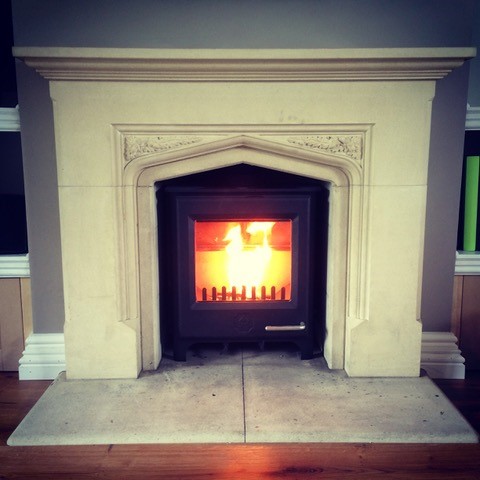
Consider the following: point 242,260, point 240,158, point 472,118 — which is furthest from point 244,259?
point 472,118

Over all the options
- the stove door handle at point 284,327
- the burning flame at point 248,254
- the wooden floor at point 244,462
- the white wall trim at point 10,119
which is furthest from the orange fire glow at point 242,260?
the white wall trim at point 10,119

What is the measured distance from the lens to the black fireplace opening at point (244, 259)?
1.91m

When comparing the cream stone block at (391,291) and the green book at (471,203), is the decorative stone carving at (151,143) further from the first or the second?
the green book at (471,203)

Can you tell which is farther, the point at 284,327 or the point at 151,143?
the point at 284,327

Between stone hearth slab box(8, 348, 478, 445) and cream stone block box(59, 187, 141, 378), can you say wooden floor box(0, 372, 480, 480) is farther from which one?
cream stone block box(59, 187, 141, 378)

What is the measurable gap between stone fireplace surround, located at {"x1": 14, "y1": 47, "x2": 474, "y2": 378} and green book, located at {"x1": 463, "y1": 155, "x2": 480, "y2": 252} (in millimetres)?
293

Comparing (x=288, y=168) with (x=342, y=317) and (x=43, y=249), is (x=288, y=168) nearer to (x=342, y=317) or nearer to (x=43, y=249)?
(x=342, y=317)

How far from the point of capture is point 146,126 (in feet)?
5.74

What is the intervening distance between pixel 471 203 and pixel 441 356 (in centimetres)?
62

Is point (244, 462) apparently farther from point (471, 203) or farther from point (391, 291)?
point (471, 203)

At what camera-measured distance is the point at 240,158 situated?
5.98ft

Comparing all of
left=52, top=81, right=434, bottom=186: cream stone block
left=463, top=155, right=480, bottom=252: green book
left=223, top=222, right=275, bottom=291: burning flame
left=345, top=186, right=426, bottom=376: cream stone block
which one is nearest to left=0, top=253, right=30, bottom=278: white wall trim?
left=52, top=81, right=434, bottom=186: cream stone block

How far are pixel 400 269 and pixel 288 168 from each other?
0.55 meters

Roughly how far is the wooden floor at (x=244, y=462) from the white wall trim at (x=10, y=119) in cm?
111
